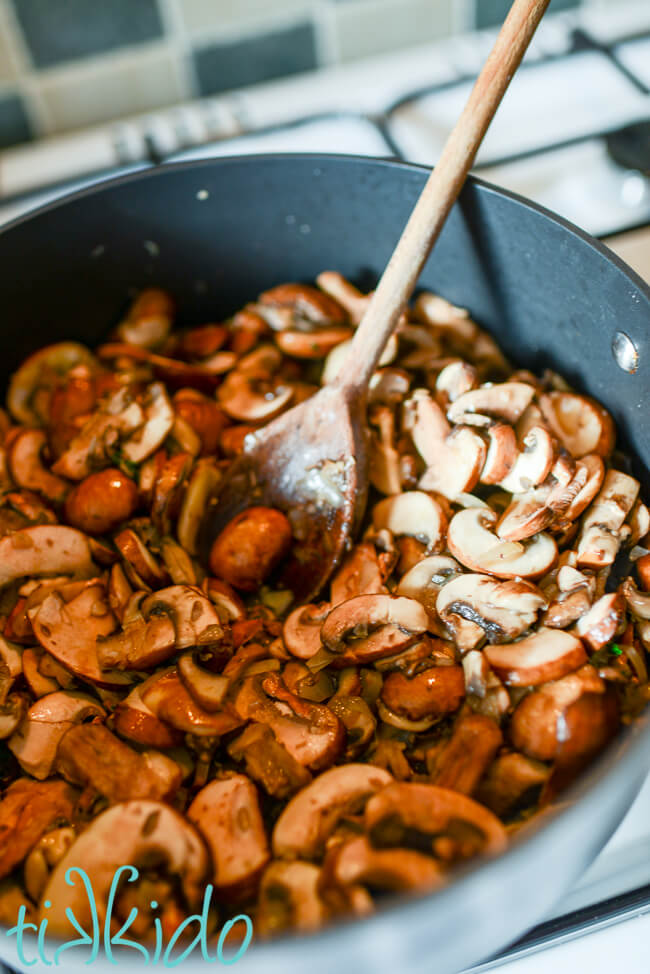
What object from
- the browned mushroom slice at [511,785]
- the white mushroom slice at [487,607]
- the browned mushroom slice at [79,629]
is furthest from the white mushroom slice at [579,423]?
the browned mushroom slice at [79,629]

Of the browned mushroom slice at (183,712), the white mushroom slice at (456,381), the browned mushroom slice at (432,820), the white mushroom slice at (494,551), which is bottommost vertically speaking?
the browned mushroom slice at (432,820)

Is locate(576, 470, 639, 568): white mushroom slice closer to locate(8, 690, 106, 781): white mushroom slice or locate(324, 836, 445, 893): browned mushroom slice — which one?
locate(324, 836, 445, 893): browned mushroom slice

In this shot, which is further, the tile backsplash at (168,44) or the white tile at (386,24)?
the white tile at (386,24)

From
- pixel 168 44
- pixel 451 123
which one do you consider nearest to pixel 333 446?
pixel 451 123

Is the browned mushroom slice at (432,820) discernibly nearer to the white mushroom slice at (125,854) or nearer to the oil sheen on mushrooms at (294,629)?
the oil sheen on mushrooms at (294,629)

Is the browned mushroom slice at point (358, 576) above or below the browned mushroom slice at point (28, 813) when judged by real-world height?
above

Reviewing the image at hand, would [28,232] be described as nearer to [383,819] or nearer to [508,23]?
[508,23]

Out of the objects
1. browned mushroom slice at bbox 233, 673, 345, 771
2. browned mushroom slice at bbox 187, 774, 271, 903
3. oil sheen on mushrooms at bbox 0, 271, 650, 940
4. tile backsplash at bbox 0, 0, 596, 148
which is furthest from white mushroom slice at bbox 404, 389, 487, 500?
tile backsplash at bbox 0, 0, 596, 148
